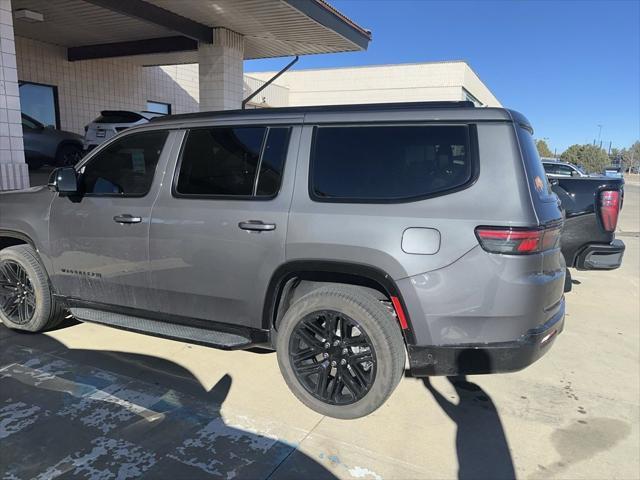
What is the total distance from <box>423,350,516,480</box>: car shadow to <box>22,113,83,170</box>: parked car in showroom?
36.6 ft

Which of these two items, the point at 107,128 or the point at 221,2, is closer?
the point at 221,2

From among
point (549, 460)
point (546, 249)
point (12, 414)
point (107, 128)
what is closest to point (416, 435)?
point (549, 460)

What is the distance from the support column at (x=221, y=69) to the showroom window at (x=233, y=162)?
A: 9277 mm

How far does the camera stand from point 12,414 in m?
3.10

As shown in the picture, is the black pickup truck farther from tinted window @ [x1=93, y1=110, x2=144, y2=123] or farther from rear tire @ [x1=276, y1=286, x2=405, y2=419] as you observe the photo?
tinted window @ [x1=93, y1=110, x2=144, y2=123]

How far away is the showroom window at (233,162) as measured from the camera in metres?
3.31

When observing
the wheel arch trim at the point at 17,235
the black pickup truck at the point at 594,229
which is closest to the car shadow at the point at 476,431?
the black pickup truck at the point at 594,229

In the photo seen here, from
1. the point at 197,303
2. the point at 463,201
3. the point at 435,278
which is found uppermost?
the point at 463,201

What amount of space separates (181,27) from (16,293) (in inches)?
334

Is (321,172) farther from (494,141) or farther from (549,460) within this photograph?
(549,460)

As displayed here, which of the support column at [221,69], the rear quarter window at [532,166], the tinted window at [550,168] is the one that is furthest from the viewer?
the tinted window at [550,168]

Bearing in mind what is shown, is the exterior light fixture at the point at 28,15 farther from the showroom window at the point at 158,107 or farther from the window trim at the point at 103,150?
the window trim at the point at 103,150

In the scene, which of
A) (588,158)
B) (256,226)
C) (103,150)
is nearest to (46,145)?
(103,150)

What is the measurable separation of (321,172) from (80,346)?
2.73 meters
